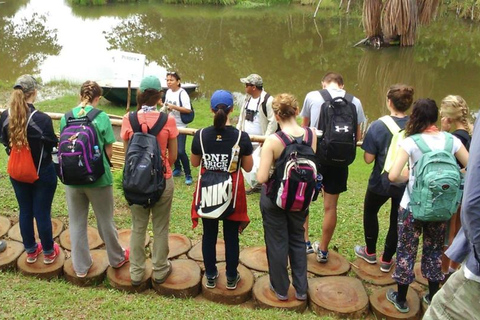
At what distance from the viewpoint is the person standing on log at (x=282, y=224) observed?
330 centimetres

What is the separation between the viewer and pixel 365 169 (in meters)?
7.87

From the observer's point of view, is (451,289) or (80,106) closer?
(451,289)

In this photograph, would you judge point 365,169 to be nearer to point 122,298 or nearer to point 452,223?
point 452,223

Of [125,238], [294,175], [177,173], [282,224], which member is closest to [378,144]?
[294,175]

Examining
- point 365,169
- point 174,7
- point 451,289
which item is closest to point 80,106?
point 451,289

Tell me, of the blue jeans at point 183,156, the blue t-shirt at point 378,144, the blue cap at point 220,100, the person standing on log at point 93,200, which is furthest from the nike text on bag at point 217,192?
the blue jeans at point 183,156

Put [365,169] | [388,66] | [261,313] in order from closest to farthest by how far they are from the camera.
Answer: [261,313], [365,169], [388,66]

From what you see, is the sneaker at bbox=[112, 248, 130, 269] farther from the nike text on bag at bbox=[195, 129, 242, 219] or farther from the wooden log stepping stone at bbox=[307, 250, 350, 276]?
the wooden log stepping stone at bbox=[307, 250, 350, 276]

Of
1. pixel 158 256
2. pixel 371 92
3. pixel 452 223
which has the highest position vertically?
pixel 452 223

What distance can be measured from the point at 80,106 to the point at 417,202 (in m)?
2.51

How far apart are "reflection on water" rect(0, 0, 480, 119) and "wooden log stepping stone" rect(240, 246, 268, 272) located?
8.09 metres

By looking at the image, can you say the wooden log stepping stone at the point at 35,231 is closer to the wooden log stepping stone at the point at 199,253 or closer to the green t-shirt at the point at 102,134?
the green t-shirt at the point at 102,134

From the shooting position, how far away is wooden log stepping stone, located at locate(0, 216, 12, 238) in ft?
14.8

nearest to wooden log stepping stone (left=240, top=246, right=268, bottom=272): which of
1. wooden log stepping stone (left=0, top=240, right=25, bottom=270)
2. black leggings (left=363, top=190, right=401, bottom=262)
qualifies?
black leggings (left=363, top=190, right=401, bottom=262)
